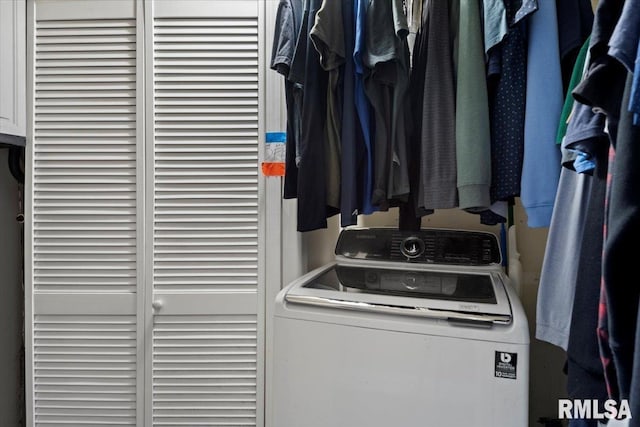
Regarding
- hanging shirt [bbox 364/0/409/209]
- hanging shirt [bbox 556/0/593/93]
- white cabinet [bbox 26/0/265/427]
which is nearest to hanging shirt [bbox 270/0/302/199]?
white cabinet [bbox 26/0/265/427]

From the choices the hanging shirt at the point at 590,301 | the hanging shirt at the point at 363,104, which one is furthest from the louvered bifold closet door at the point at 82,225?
the hanging shirt at the point at 590,301

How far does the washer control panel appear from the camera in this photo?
1268 millimetres

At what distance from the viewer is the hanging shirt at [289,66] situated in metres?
1.13

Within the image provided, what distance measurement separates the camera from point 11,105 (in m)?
1.27

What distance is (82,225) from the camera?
1.32 metres

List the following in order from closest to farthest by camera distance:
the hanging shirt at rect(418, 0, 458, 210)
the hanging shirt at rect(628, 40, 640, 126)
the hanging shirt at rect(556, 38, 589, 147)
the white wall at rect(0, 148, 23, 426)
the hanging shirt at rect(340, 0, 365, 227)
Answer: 1. the hanging shirt at rect(628, 40, 640, 126)
2. the hanging shirt at rect(556, 38, 589, 147)
3. the hanging shirt at rect(418, 0, 458, 210)
4. the hanging shirt at rect(340, 0, 365, 227)
5. the white wall at rect(0, 148, 23, 426)

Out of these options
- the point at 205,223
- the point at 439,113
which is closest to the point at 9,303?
the point at 205,223

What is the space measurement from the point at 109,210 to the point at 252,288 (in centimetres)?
66

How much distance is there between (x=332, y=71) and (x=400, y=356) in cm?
90

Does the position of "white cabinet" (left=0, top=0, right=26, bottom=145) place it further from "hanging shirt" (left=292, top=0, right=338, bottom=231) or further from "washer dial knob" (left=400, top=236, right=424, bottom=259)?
"washer dial knob" (left=400, top=236, right=424, bottom=259)

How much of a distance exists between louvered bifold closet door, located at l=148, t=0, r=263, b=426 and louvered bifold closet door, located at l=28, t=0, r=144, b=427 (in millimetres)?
114

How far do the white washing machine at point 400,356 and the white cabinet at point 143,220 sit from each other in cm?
41

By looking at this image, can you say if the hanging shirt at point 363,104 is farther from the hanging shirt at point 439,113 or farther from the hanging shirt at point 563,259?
the hanging shirt at point 563,259

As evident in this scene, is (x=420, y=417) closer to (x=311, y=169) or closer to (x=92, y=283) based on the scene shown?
(x=311, y=169)
